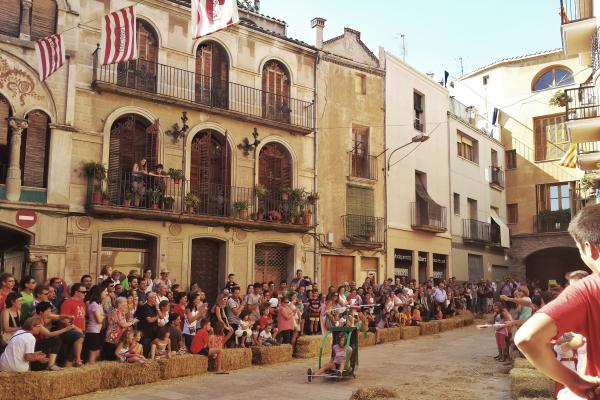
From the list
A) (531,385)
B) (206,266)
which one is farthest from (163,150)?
(531,385)

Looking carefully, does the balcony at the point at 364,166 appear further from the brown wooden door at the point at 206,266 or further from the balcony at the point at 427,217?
the brown wooden door at the point at 206,266

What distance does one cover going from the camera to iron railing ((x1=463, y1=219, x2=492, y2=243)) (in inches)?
1294

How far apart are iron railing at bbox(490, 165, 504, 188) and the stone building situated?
16588 mm

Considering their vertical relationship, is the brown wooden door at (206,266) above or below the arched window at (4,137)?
below

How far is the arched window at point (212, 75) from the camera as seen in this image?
20625 millimetres

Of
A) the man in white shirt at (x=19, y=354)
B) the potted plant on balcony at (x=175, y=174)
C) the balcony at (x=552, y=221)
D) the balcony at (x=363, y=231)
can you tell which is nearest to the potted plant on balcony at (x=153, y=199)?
the potted plant on balcony at (x=175, y=174)

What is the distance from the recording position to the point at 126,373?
437 inches

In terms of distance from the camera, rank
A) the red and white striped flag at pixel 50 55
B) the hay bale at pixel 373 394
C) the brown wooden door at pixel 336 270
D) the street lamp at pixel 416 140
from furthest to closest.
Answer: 1. the street lamp at pixel 416 140
2. the brown wooden door at pixel 336 270
3. the red and white striped flag at pixel 50 55
4. the hay bale at pixel 373 394

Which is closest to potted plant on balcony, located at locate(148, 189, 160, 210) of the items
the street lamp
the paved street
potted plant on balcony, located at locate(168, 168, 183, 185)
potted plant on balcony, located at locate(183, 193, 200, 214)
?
potted plant on balcony, located at locate(168, 168, 183, 185)

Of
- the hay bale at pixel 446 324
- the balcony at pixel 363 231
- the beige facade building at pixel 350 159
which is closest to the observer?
the hay bale at pixel 446 324

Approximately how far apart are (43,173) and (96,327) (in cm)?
694

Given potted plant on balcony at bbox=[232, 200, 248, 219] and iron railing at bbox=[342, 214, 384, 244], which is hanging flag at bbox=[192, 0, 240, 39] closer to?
potted plant on balcony at bbox=[232, 200, 248, 219]

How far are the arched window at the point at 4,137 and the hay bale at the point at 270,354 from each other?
819cm

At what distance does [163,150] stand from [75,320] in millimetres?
8830
